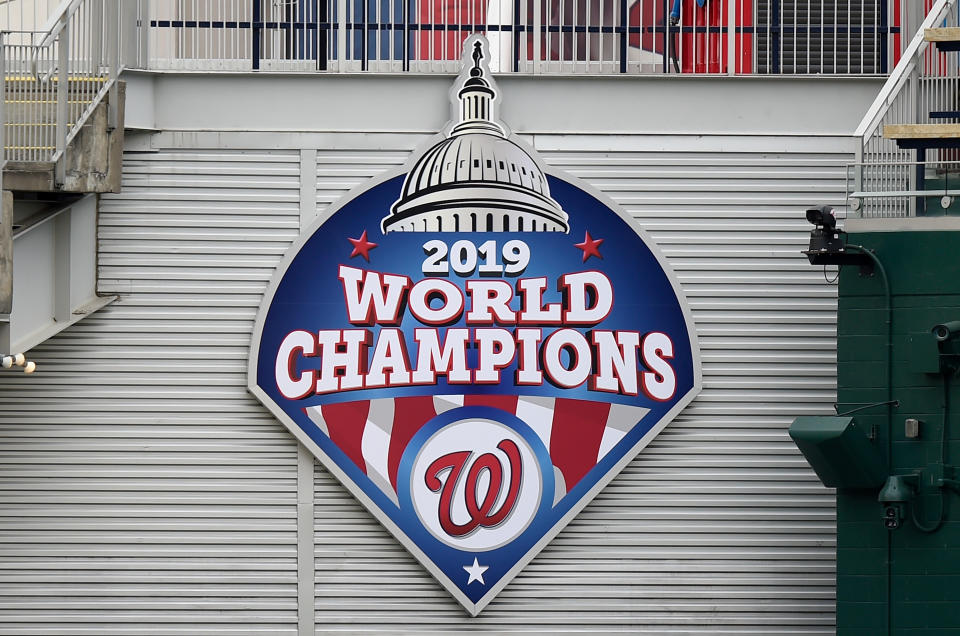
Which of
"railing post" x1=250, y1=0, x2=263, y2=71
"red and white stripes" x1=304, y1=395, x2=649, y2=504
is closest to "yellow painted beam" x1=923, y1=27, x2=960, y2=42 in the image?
"red and white stripes" x1=304, y1=395, x2=649, y2=504

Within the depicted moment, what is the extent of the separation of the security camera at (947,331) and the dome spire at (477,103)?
4.30 m

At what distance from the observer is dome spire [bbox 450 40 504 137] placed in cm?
1147

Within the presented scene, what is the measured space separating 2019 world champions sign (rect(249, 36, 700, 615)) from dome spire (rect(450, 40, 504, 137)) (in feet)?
0.05

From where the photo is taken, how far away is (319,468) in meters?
11.5

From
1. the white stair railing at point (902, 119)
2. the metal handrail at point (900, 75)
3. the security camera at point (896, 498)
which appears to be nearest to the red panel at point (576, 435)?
the security camera at point (896, 498)

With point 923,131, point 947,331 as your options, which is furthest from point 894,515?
point 923,131

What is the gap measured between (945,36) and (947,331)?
8.37 feet

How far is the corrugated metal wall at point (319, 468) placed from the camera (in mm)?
11398

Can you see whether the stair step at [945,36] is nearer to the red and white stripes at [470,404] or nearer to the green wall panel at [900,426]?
the green wall panel at [900,426]

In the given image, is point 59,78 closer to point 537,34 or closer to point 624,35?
point 537,34

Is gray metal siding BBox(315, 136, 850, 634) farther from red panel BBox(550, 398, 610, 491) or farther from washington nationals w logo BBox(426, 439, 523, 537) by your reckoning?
washington nationals w logo BBox(426, 439, 523, 537)

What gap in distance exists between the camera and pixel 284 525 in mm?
11438

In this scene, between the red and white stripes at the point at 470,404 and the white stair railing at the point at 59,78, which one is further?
the red and white stripes at the point at 470,404

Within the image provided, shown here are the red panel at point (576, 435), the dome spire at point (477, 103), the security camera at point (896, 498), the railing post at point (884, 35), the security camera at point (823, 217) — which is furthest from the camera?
the railing post at point (884, 35)
